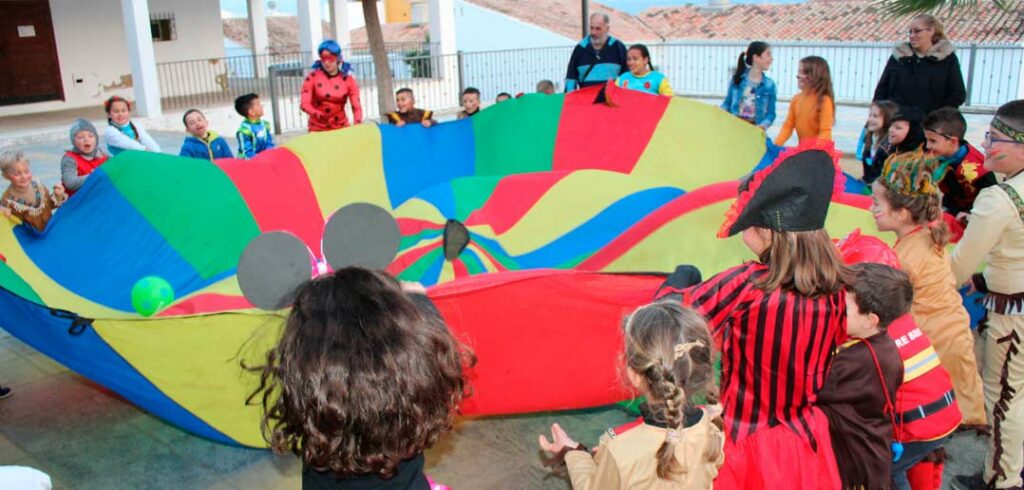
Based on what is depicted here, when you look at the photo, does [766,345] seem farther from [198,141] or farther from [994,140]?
[198,141]

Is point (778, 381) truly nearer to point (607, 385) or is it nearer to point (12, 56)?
point (607, 385)

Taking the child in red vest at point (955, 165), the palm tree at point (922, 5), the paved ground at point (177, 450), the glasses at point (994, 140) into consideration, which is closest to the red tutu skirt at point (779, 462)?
the paved ground at point (177, 450)

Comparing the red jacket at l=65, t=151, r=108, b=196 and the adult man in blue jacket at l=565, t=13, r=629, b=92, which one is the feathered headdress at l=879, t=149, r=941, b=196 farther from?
the red jacket at l=65, t=151, r=108, b=196

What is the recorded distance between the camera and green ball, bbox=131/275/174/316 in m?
3.11

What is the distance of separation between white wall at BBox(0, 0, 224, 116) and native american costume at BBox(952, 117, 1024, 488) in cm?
1337

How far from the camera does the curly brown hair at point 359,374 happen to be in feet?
4.06

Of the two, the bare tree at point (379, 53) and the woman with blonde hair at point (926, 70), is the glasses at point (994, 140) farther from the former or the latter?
the bare tree at point (379, 53)

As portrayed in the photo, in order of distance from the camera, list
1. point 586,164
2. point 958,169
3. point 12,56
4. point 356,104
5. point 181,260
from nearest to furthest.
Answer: point 958,169 → point 181,260 → point 586,164 → point 356,104 → point 12,56

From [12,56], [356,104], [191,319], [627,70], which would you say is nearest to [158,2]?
[12,56]

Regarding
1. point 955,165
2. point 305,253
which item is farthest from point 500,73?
point 305,253

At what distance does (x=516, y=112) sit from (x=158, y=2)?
11258 millimetres

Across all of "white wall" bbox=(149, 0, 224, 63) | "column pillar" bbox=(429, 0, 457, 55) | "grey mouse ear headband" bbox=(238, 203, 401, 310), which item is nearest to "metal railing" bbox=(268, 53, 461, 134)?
"column pillar" bbox=(429, 0, 457, 55)

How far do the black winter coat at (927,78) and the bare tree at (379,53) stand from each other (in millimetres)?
6075

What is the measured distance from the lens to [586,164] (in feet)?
16.4
